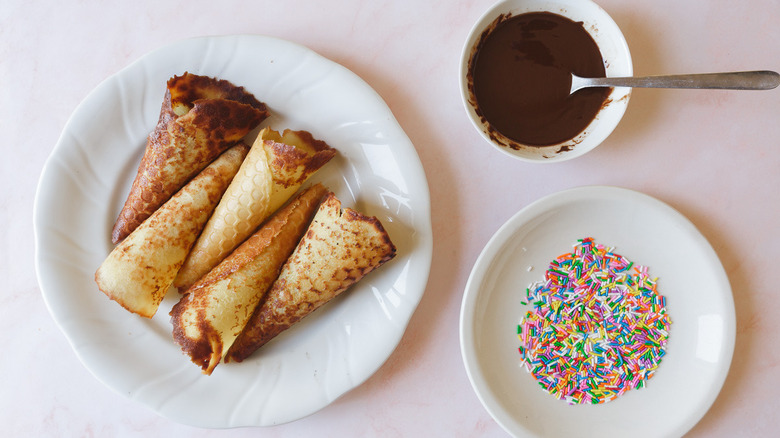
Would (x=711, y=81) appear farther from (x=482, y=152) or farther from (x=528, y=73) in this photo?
(x=482, y=152)

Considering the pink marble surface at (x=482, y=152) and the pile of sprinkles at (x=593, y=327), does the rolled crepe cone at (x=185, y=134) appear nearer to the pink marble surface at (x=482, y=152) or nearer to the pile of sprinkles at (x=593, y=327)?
the pink marble surface at (x=482, y=152)

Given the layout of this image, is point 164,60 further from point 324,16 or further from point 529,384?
point 529,384

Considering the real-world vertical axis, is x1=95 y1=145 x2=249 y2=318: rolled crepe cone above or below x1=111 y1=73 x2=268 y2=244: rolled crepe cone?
below

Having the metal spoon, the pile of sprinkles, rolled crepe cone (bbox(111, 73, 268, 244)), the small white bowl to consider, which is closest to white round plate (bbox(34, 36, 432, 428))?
rolled crepe cone (bbox(111, 73, 268, 244))

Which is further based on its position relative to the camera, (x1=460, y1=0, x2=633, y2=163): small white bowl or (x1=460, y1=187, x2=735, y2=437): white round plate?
(x1=460, y1=187, x2=735, y2=437): white round plate

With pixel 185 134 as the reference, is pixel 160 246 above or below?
below

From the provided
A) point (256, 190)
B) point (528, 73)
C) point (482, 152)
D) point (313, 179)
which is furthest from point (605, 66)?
point (256, 190)

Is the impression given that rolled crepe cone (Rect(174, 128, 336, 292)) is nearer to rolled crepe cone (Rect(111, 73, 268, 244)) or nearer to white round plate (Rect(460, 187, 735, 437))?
rolled crepe cone (Rect(111, 73, 268, 244))
